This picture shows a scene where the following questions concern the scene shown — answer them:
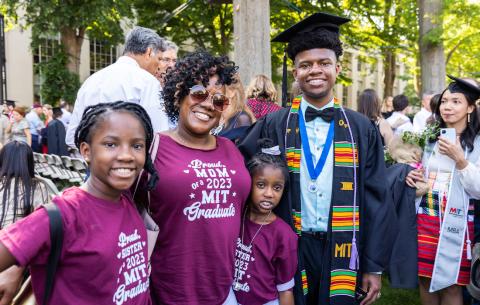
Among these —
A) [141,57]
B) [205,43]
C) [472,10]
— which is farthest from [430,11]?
[141,57]

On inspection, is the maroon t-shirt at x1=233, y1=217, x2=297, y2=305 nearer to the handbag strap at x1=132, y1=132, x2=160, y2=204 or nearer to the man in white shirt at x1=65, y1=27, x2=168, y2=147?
the handbag strap at x1=132, y1=132, x2=160, y2=204

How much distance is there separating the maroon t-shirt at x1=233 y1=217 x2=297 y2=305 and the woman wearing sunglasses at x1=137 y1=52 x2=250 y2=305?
0.23 metres

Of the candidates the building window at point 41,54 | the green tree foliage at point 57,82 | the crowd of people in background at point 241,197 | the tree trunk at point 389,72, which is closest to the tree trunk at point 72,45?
the green tree foliage at point 57,82

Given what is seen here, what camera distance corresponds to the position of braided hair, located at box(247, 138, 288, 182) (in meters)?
2.47

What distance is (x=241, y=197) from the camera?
2.26 m

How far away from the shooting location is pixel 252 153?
2.59 meters

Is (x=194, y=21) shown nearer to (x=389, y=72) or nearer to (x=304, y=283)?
(x=389, y=72)

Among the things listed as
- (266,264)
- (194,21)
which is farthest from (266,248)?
(194,21)

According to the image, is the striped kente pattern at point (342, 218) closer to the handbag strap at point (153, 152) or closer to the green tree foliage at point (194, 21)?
the handbag strap at point (153, 152)

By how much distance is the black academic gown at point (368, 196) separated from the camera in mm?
2514

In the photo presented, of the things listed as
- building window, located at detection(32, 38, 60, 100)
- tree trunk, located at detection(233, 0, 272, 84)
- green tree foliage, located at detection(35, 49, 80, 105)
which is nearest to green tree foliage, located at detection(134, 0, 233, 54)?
green tree foliage, located at detection(35, 49, 80, 105)

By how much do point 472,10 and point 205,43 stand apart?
10286 millimetres

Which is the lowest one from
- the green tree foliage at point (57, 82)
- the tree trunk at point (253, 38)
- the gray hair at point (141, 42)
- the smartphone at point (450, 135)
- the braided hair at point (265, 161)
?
the braided hair at point (265, 161)

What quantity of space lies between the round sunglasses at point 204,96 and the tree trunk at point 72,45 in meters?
18.2
